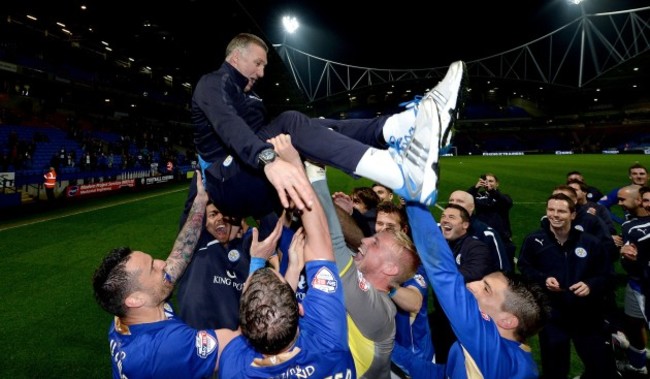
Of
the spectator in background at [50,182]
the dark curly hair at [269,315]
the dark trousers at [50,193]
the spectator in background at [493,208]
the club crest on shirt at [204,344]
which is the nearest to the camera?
the dark curly hair at [269,315]

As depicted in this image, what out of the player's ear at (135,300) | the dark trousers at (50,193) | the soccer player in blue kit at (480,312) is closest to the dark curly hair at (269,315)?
the soccer player in blue kit at (480,312)

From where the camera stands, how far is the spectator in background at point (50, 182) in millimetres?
15637

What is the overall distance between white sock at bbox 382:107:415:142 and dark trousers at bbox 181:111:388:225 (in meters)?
0.06

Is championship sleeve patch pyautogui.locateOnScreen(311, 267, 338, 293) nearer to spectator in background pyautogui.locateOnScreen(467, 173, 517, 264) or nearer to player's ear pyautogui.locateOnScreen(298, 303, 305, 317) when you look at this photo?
player's ear pyautogui.locateOnScreen(298, 303, 305, 317)

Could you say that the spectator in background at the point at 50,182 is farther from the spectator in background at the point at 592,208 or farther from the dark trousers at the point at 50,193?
the spectator in background at the point at 592,208

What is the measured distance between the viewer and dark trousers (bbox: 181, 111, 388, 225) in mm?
2273

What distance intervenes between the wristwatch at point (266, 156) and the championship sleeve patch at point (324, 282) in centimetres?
65

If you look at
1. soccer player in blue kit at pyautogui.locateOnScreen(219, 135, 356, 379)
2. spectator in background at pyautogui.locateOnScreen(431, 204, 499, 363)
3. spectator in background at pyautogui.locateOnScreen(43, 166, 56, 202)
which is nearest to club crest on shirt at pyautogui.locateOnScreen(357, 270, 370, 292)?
soccer player in blue kit at pyautogui.locateOnScreen(219, 135, 356, 379)

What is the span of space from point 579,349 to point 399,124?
11.1ft

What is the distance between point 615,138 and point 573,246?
66335mm

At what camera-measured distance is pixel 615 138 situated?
56.3m

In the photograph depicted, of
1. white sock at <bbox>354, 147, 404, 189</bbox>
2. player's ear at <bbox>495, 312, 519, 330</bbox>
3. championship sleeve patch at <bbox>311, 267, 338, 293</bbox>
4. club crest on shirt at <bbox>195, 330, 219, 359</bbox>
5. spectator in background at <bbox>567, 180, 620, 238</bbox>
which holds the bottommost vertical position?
club crest on shirt at <bbox>195, 330, 219, 359</bbox>

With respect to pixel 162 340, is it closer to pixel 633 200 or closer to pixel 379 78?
pixel 633 200

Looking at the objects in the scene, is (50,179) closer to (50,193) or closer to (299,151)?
(50,193)
